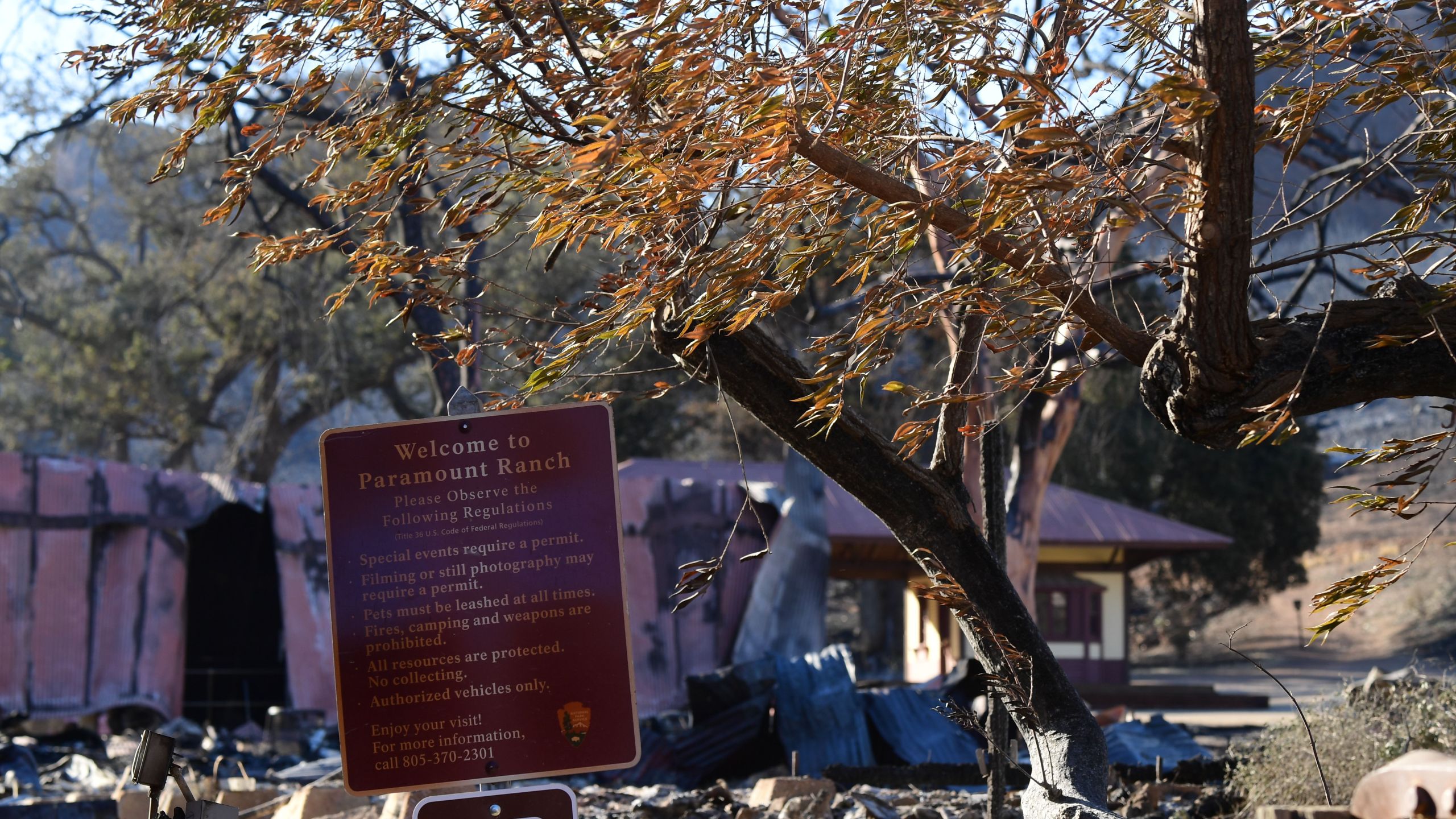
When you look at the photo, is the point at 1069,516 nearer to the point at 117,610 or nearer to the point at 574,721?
the point at 117,610

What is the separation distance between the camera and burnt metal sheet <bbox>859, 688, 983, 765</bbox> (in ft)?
37.6

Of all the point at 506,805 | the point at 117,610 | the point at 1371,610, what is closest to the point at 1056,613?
the point at 117,610

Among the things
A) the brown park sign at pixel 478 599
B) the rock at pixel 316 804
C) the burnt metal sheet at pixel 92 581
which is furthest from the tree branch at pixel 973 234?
the burnt metal sheet at pixel 92 581

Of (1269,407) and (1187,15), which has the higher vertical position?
(1187,15)

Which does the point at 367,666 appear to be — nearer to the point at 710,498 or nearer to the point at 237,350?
the point at 710,498

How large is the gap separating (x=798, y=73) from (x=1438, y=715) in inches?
218

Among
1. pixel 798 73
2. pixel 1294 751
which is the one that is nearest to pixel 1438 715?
pixel 1294 751

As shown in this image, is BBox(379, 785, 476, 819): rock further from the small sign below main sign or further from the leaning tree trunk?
the small sign below main sign

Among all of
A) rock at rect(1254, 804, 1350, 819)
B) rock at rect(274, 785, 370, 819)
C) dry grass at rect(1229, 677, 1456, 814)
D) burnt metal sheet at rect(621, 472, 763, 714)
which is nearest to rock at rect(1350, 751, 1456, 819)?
rock at rect(1254, 804, 1350, 819)

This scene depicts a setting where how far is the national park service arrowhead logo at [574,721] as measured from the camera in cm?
327

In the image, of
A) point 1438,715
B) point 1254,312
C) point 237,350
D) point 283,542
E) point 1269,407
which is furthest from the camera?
point 237,350

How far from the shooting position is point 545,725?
328 centimetres

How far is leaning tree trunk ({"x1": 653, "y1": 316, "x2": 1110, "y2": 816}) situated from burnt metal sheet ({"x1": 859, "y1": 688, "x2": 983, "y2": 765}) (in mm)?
6552

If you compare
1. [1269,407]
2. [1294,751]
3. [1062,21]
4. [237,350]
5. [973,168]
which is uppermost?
[237,350]
